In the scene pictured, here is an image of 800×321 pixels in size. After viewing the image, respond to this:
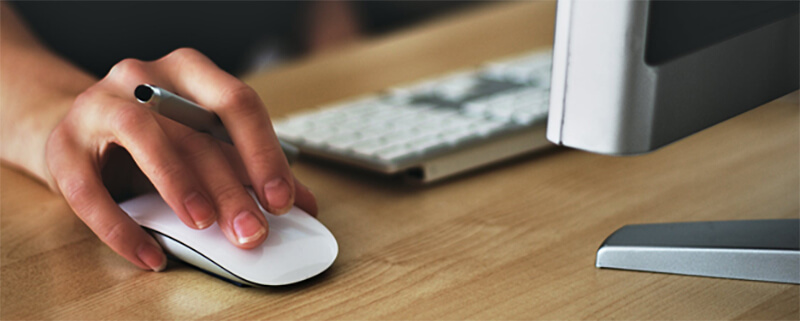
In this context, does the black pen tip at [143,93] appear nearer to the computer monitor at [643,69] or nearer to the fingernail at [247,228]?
the fingernail at [247,228]

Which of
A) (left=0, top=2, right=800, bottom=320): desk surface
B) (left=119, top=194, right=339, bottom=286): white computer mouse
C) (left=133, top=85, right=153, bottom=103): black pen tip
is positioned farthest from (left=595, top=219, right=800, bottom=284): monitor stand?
(left=133, top=85, right=153, bottom=103): black pen tip

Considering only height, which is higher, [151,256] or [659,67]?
[659,67]

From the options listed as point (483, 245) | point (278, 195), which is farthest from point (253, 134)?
point (483, 245)

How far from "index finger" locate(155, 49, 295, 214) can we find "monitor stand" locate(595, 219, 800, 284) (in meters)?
0.20

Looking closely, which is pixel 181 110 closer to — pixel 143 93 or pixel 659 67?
pixel 143 93

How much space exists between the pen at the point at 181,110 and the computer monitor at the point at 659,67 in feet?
0.71

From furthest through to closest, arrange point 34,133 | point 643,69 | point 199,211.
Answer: point 34,133
point 199,211
point 643,69

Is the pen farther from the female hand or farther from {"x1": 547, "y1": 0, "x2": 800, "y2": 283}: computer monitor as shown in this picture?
{"x1": 547, "y1": 0, "x2": 800, "y2": 283}: computer monitor

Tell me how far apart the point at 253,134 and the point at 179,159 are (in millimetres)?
47

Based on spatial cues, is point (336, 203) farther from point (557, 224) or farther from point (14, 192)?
point (14, 192)

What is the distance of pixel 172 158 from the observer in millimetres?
460

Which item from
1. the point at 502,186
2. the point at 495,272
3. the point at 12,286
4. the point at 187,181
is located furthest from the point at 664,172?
the point at 12,286

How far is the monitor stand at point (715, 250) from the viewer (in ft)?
1.42

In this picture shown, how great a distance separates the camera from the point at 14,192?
0.62 m
